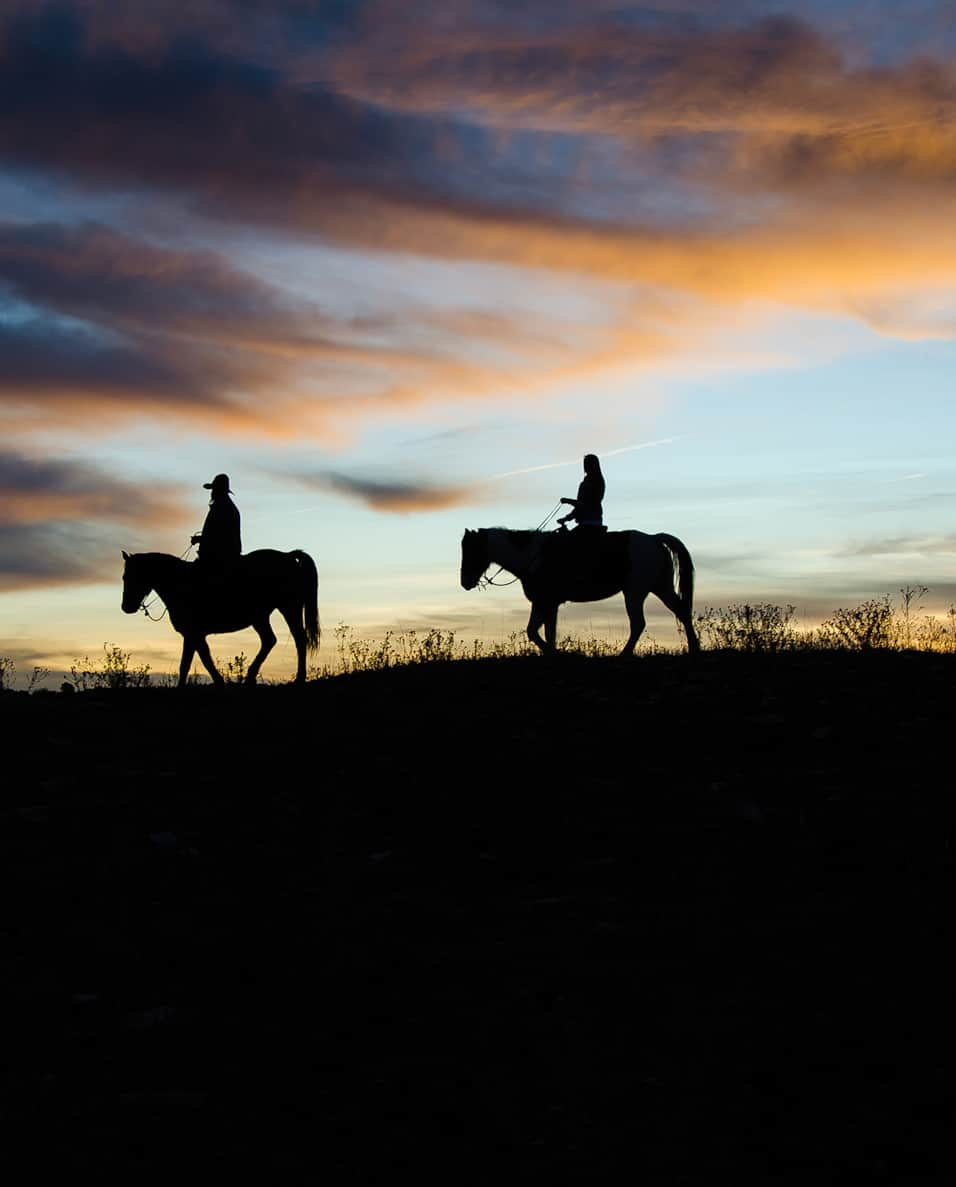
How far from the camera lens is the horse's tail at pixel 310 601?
71.3 feet

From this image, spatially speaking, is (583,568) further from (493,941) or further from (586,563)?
(493,941)

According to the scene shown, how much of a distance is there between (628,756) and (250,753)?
139 inches

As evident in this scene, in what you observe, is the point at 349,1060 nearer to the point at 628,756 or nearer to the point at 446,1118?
the point at 446,1118

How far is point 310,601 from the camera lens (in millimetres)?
21719

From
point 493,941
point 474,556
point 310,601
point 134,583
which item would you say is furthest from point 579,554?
point 493,941

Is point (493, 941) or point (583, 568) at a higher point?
point (583, 568)

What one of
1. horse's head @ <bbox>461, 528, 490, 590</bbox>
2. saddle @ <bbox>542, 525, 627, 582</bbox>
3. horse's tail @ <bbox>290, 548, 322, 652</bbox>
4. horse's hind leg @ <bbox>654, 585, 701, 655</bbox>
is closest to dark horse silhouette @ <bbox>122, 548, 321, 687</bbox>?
horse's tail @ <bbox>290, 548, 322, 652</bbox>

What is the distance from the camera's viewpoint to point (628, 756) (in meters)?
12.5

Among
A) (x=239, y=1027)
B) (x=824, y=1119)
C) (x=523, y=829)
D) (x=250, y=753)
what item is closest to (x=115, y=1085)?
(x=239, y=1027)

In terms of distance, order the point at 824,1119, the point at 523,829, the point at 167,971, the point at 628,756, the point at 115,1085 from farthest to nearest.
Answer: the point at 628,756 → the point at 523,829 → the point at 167,971 → the point at 115,1085 → the point at 824,1119

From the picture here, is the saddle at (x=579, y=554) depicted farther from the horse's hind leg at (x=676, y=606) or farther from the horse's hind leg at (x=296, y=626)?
the horse's hind leg at (x=296, y=626)

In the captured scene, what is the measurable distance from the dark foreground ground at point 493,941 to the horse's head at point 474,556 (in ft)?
23.8

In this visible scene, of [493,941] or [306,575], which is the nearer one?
[493,941]

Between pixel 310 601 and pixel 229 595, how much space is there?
1.24 m
